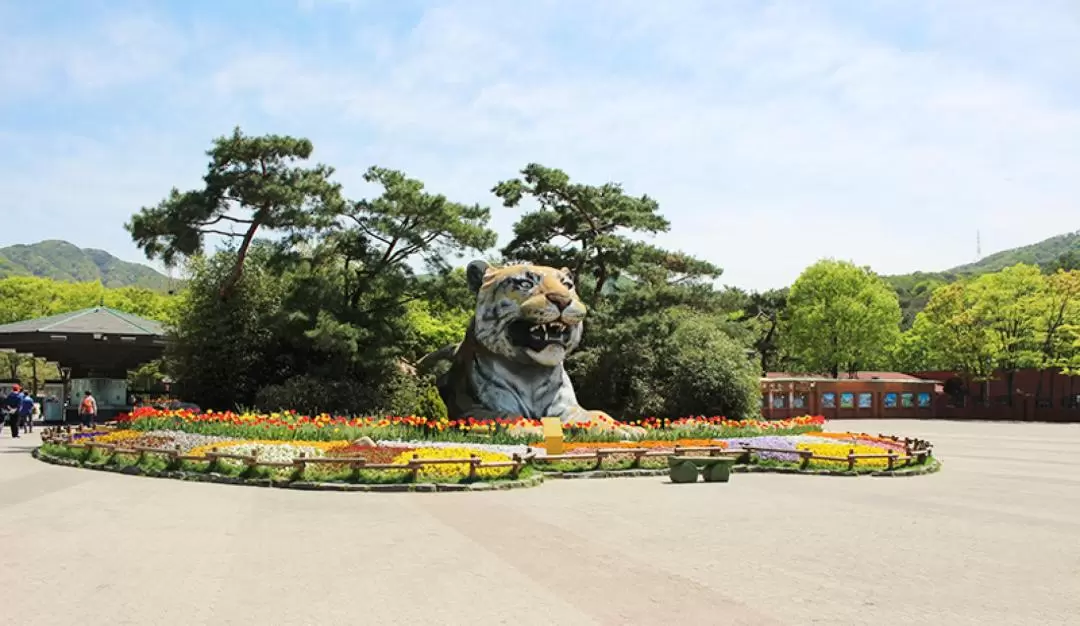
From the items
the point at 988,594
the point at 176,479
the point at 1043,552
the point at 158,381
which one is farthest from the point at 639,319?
the point at 158,381

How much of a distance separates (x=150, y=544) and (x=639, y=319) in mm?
23033

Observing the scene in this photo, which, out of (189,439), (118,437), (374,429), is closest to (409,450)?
(374,429)

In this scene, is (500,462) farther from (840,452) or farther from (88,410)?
(88,410)

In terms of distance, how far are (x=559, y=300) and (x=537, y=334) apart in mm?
1154

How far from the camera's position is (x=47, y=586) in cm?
817

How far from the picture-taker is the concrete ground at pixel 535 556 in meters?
7.62

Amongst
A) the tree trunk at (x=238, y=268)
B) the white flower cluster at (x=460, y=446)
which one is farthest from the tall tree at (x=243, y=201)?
the white flower cluster at (x=460, y=446)

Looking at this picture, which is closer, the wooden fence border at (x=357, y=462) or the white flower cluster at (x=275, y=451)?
the wooden fence border at (x=357, y=462)

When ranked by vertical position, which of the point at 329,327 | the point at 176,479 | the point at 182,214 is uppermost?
the point at 182,214

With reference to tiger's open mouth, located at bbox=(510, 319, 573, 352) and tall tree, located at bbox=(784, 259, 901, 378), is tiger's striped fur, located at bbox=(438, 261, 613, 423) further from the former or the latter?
tall tree, located at bbox=(784, 259, 901, 378)

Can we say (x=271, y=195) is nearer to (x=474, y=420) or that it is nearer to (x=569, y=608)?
(x=474, y=420)

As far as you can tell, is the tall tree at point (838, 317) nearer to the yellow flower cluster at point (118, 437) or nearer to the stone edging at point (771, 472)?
the stone edging at point (771, 472)

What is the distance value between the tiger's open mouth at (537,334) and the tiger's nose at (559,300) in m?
0.51

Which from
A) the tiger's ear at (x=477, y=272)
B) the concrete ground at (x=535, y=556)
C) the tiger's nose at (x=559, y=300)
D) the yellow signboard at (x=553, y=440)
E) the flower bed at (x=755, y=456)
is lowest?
the concrete ground at (x=535, y=556)
